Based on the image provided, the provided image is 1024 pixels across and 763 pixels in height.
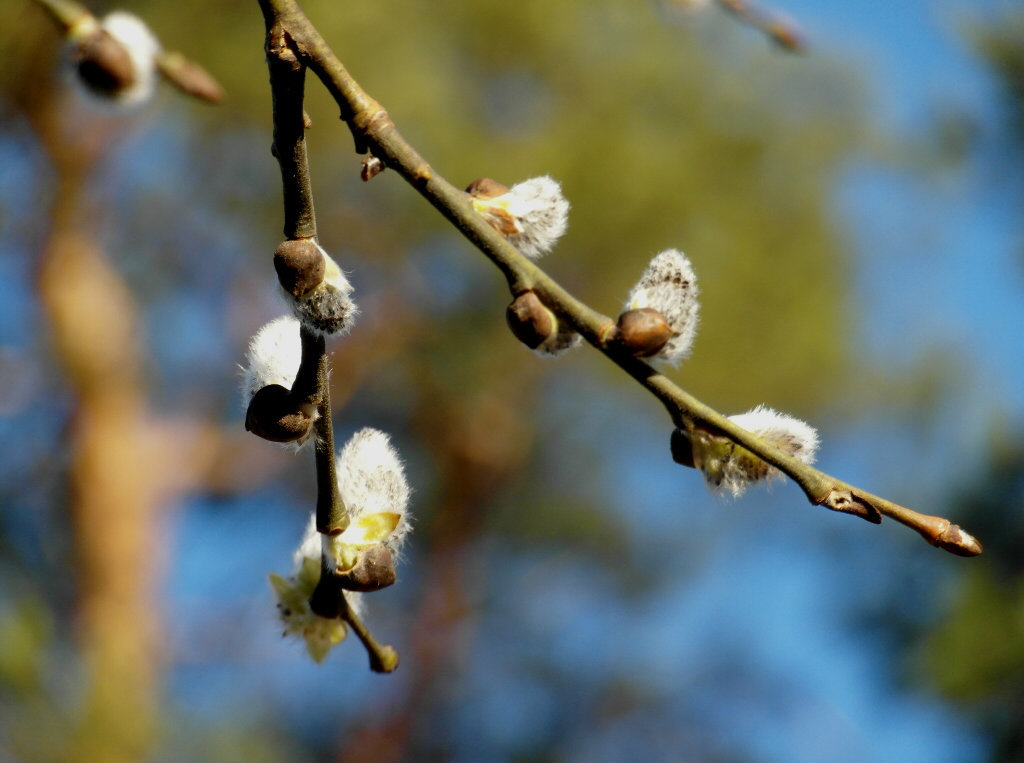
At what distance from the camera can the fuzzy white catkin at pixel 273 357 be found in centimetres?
68

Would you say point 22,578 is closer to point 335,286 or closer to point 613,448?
point 613,448

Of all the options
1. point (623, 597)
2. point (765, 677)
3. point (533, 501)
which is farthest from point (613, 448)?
point (765, 677)

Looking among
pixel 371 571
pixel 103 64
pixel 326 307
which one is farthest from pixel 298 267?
pixel 103 64

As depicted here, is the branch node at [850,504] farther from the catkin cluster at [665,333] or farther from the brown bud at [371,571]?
the brown bud at [371,571]

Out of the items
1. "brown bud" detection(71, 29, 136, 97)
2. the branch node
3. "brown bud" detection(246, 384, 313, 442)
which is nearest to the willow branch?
the branch node

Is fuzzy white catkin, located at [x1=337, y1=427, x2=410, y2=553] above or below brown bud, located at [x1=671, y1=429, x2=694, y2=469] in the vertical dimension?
below

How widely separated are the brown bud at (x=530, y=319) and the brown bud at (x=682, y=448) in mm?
105

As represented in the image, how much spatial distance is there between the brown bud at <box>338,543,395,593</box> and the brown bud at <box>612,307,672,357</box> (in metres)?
0.25

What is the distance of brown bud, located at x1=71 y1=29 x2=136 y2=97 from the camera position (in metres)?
0.97

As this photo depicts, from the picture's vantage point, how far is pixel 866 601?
610 cm

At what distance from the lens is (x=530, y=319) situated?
591 millimetres

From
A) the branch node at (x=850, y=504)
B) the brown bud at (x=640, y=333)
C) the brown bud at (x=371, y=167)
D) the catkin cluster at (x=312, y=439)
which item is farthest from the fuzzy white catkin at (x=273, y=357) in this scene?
the branch node at (x=850, y=504)

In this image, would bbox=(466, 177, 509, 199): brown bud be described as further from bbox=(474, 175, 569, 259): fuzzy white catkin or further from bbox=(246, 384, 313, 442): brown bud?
bbox=(246, 384, 313, 442): brown bud

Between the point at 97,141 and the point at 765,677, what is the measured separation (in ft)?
23.5
